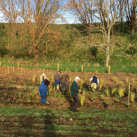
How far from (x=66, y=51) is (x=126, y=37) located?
12.5 metres

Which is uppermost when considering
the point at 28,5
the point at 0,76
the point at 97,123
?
the point at 28,5

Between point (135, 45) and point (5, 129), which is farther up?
point (135, 45)

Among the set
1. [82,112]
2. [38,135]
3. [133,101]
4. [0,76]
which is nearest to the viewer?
[38,135]

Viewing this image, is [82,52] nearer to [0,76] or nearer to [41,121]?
[0,76]

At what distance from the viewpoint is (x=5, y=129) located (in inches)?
202

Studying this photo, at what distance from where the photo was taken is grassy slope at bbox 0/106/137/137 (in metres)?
5.10

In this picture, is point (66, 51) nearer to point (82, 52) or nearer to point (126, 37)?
point (82, 52)

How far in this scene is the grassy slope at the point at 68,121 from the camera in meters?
5.10

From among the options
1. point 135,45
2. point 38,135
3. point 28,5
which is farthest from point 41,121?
point 135,45

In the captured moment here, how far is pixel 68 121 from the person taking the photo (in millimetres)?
5895

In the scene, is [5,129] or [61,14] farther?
[61,14]

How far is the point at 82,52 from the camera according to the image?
28906 mm

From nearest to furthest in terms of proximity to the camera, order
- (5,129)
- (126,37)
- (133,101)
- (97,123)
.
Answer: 1. (5,129)
2. (97,123)
3. (133,101)
4. (126,37)

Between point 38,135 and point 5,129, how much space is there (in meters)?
1.16
